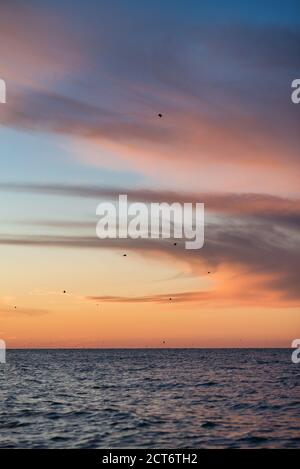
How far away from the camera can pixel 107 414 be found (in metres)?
43.2

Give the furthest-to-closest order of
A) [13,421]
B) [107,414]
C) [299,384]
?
[299,384]
[107,414]
[13,421]

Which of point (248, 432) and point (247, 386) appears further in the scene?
point (247, 386)

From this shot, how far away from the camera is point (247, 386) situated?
6644 cm
